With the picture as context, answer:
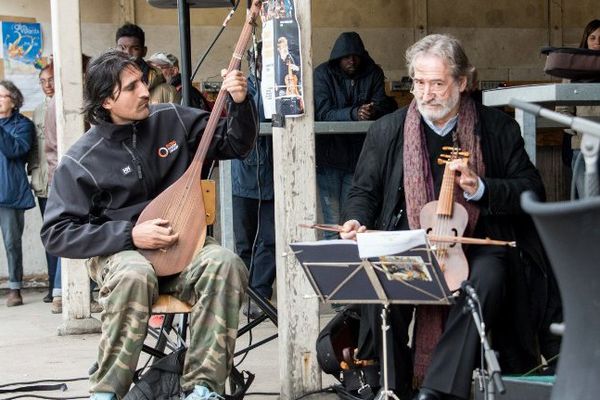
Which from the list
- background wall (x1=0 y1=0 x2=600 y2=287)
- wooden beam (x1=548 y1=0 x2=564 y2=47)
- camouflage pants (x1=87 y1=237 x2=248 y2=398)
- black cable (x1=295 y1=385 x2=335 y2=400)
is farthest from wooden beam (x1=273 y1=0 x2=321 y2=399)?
wooden beam (x1=548 y1=0 x2=564 y2=47)

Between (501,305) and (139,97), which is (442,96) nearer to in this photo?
(501,305)

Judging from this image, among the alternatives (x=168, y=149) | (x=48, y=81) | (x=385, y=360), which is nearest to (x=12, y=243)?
(x=48, y=81)

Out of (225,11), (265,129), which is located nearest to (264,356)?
(265,129)

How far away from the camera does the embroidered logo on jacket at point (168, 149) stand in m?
4.86

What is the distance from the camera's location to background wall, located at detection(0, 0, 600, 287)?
9.22 metres

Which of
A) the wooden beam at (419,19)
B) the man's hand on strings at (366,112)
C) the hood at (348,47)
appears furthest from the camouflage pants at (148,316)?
the wooden beam at (419,19)

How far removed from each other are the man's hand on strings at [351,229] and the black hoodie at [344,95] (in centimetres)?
322

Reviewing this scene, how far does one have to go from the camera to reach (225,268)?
4.53 metres

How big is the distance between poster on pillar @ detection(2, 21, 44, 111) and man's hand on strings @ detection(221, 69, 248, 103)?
15.6ft

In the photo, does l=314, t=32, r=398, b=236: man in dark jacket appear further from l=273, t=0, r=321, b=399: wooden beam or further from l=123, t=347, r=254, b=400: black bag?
l=123, t=347, r=254, b=400: black bag

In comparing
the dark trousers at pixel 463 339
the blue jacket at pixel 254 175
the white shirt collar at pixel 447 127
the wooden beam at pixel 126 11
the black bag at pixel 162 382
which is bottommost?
the black bag at pixel 162 382

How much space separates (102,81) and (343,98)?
3142mm

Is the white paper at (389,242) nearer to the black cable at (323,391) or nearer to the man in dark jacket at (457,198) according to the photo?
the man in dark jacket at (457,198)

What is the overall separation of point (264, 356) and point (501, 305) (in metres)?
2.21
